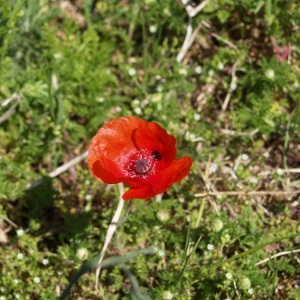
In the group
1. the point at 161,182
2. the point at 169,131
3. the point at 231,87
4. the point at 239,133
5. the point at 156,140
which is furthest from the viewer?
the point at 231,87

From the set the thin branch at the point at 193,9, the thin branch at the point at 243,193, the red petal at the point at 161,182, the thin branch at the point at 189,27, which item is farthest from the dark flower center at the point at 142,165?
the thin branch at the point at 193,9

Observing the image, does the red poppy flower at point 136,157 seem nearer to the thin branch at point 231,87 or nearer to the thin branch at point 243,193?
the thin branch at point 243,193

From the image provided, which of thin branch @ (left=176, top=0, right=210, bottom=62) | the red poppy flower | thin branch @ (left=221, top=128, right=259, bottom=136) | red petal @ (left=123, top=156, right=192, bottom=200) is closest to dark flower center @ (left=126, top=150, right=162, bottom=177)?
the red poppy flower

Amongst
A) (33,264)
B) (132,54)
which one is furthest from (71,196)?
(132,54)

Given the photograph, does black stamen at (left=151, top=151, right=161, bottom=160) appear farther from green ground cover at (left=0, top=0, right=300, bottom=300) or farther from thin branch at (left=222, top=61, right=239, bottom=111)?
thin branch at (left=222, top=61, right=239, bottom=111)

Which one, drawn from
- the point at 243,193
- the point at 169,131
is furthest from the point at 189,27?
A: the point at 243,193

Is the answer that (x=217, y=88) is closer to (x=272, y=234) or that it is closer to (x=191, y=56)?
(x=191, y=56)

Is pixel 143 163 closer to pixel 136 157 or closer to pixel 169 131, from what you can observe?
pixel 136 157
